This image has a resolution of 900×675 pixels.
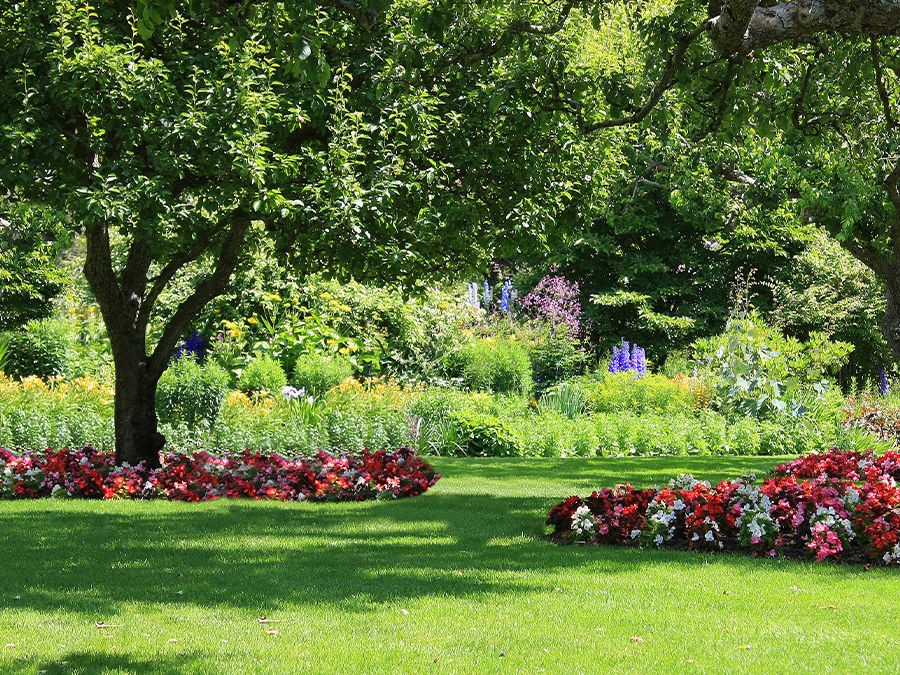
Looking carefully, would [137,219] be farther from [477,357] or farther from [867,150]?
[477,357]

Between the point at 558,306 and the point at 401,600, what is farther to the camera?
the point at 558,306

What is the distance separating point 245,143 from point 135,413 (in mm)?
3038

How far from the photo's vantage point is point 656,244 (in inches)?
907

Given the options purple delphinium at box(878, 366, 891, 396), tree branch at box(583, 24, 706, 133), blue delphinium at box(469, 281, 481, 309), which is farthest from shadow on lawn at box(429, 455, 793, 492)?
purple delphinium at box(878, 366, 891, 396)

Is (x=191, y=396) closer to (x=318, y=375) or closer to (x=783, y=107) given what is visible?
(x=318, y=375)

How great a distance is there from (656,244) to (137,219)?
1777cm

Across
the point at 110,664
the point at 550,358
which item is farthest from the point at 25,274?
the point at 110,664

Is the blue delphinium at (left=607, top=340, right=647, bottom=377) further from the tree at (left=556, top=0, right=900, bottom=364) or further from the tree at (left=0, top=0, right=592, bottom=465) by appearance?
the tree at (left=0, top=0, right=592, bottom=465)

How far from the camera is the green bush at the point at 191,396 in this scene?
11.2 m

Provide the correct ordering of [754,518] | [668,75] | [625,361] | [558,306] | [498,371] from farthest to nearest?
[558,306] → [625,361] → [498,371] → [668,75] → [754,518]

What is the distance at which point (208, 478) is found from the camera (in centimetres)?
860

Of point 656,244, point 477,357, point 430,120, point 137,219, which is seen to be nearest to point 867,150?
point 430,120

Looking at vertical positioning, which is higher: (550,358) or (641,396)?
(550,358)

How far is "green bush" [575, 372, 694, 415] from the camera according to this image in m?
14.6
